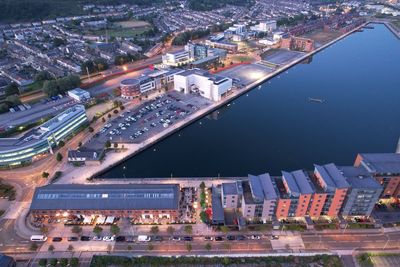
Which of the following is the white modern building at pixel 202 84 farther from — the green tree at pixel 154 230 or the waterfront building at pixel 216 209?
the green tree at pixel 154 230

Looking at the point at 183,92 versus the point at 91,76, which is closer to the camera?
the point at 183,92

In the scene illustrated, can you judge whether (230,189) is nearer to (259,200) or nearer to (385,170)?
(259,200)

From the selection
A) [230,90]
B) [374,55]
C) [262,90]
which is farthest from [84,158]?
[374,55]

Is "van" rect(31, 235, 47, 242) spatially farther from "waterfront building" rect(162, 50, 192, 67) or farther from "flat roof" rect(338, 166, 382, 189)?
"waterfront building" rect(162, 50, 192, 67)


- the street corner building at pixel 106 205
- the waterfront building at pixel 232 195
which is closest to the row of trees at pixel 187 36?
the street corner building at pixel 106 205

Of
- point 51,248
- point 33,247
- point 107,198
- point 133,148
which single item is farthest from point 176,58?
point 33,247

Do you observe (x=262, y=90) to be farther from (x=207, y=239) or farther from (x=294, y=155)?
(x=207, y=239)
